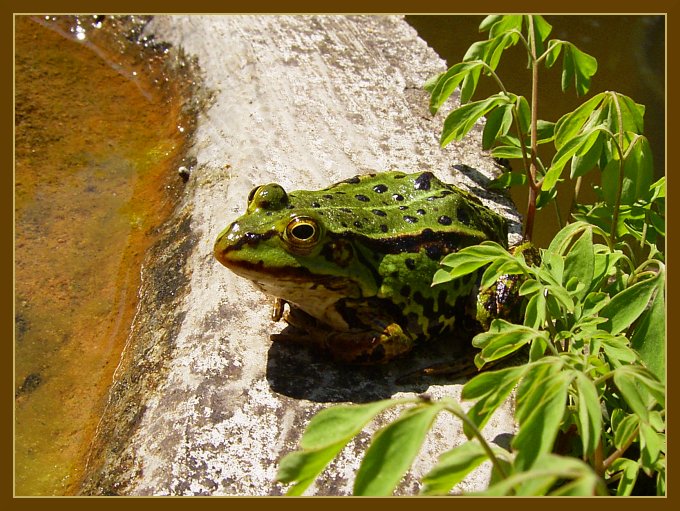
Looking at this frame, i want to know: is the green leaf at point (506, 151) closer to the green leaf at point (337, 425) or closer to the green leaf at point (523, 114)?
the green leaf at point (523, 114)

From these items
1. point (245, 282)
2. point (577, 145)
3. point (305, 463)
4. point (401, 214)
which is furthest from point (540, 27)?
point (305, 463)

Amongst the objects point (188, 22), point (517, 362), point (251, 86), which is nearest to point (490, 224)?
point (517, 362)

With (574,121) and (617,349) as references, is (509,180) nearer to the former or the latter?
(574,121)

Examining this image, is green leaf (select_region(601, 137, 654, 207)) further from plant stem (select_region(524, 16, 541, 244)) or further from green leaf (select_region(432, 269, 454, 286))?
green leaf (select_region(432, 269, 454, 286))

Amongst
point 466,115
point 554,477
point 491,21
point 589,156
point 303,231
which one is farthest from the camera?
point 491,21

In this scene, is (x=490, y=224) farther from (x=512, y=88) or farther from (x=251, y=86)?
(x=512, y=88)

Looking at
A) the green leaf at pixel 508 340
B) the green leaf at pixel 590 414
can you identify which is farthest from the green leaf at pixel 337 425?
the green leaf at pixel 508 340
